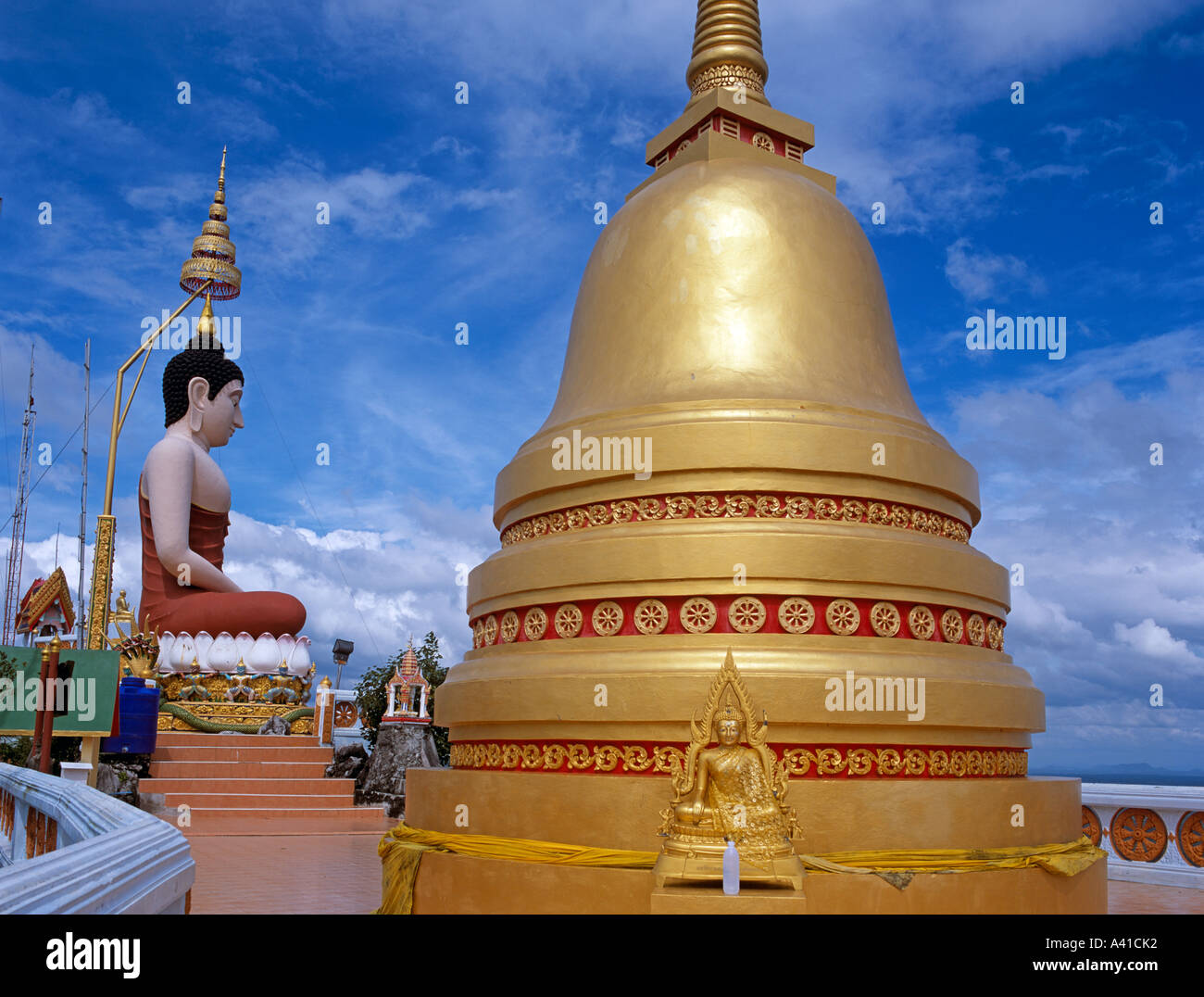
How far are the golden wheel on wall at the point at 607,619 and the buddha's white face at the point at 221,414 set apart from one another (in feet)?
47.4

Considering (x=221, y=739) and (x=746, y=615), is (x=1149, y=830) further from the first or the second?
(x=221, y=739)

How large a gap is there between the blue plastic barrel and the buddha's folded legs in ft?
10.2

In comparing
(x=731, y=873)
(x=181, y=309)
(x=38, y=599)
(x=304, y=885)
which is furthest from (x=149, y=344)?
(x=731, y=873)

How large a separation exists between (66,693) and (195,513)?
334 inches

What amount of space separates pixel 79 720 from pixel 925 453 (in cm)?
843

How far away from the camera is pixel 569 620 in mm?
6355

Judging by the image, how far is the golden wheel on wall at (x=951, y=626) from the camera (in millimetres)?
6324

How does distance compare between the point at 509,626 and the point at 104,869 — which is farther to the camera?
the point at 509,626

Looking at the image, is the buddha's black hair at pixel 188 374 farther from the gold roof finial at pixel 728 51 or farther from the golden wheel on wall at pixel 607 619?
the golden wheel on wall at pixel 607 619

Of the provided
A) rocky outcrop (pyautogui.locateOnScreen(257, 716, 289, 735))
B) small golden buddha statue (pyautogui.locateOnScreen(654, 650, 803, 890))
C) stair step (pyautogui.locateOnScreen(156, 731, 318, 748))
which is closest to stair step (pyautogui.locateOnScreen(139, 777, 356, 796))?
stair step (pyautogui.locateOnScreen(156, 731, 318, 748))

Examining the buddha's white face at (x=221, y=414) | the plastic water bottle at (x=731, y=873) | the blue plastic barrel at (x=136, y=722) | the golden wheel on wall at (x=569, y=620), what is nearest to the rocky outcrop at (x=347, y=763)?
the blue plastic barrel at (x=136, y=722)

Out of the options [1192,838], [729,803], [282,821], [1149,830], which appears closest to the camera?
[729,803]
